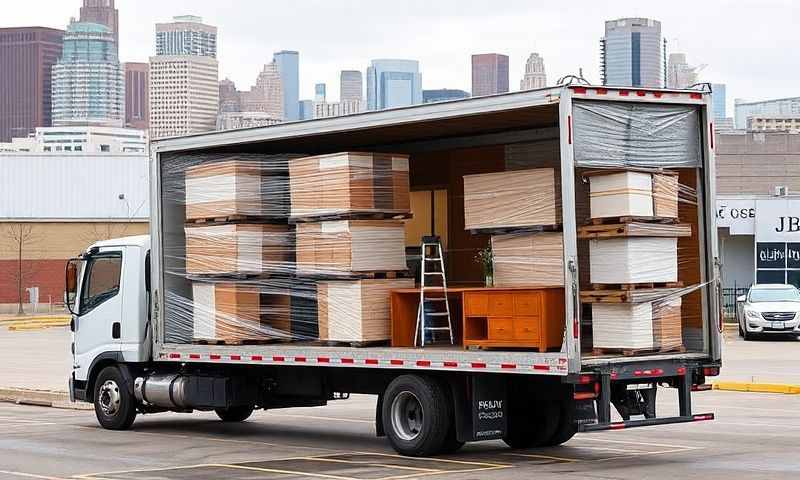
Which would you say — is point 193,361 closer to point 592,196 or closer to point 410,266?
point 410,266

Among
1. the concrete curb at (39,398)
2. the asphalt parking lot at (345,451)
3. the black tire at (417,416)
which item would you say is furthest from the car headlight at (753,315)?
the black tire at (417,416)

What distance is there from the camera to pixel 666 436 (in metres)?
17.0

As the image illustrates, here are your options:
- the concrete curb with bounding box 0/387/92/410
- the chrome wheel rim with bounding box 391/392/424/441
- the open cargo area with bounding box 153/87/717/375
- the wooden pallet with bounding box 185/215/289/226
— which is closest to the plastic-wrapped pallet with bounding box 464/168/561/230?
the open cargo area with bounding box 153/87/717/375

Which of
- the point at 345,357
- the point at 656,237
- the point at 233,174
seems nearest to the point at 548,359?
the point at 656,237

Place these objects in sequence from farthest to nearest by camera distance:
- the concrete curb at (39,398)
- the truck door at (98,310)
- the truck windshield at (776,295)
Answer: the truck windshield at (776,295) → the concrete curb at (39,398) → the truck door at (98,310)

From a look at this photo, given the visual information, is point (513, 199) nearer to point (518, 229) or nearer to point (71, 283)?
point (518, 229)

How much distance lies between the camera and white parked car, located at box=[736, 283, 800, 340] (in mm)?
36344

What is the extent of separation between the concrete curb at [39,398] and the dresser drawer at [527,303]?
10.5 m

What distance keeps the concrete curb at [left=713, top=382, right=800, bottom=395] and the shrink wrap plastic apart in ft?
30.2

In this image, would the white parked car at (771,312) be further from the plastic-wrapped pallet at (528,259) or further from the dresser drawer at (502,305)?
the dresser drawer at (502,305)

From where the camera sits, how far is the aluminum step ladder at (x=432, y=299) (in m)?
15.2

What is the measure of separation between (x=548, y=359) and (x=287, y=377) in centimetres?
459

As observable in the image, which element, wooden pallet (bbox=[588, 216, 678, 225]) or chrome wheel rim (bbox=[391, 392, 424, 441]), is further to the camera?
chrome wheel rim (bbox=[391, 392, 424, 441])

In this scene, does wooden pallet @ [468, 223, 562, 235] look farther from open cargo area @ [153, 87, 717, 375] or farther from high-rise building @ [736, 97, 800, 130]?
high-rise building @ [736, 97, 800, 130]
